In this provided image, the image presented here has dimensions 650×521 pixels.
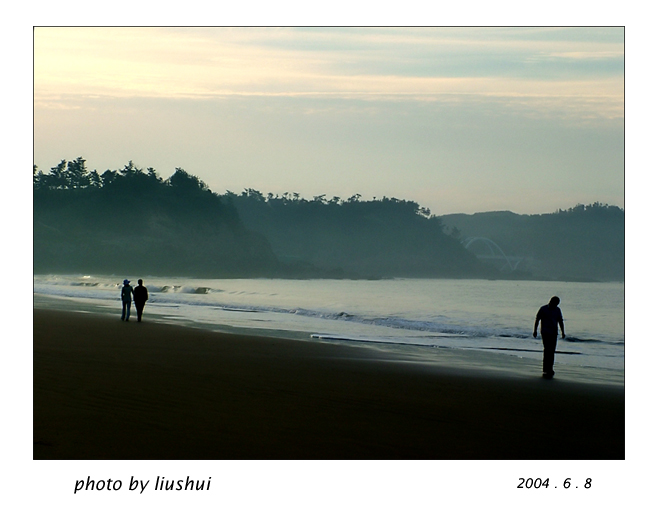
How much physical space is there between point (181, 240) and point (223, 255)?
9.50 m

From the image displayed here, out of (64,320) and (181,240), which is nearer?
(64,320)

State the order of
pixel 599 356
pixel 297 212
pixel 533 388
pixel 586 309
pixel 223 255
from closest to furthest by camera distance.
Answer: pixel 533 388, pixel 599 356, pixel 586 309, pixel 223 255, pixel 297 212

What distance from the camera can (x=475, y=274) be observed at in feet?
535

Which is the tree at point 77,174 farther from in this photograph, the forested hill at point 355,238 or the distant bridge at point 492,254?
the distant bridge at point 492,254

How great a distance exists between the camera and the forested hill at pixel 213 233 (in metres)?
143

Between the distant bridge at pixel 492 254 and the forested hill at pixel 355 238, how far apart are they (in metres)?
2.02

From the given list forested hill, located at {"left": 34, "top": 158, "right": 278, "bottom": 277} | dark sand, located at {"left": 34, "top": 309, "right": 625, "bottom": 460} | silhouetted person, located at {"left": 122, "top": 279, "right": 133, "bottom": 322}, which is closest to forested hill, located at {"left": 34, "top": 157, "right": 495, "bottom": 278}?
forested hill, located at {"left": 34, "top": 158, "right": 278, "bottom": 277}

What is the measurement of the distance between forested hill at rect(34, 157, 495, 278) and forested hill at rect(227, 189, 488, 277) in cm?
22

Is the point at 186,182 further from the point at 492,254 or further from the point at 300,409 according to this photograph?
the point at 300,409

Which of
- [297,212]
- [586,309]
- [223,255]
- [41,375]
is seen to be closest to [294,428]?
[41,375]

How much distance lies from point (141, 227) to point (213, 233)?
50.1 feet

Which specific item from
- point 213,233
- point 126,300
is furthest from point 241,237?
point 126,300
